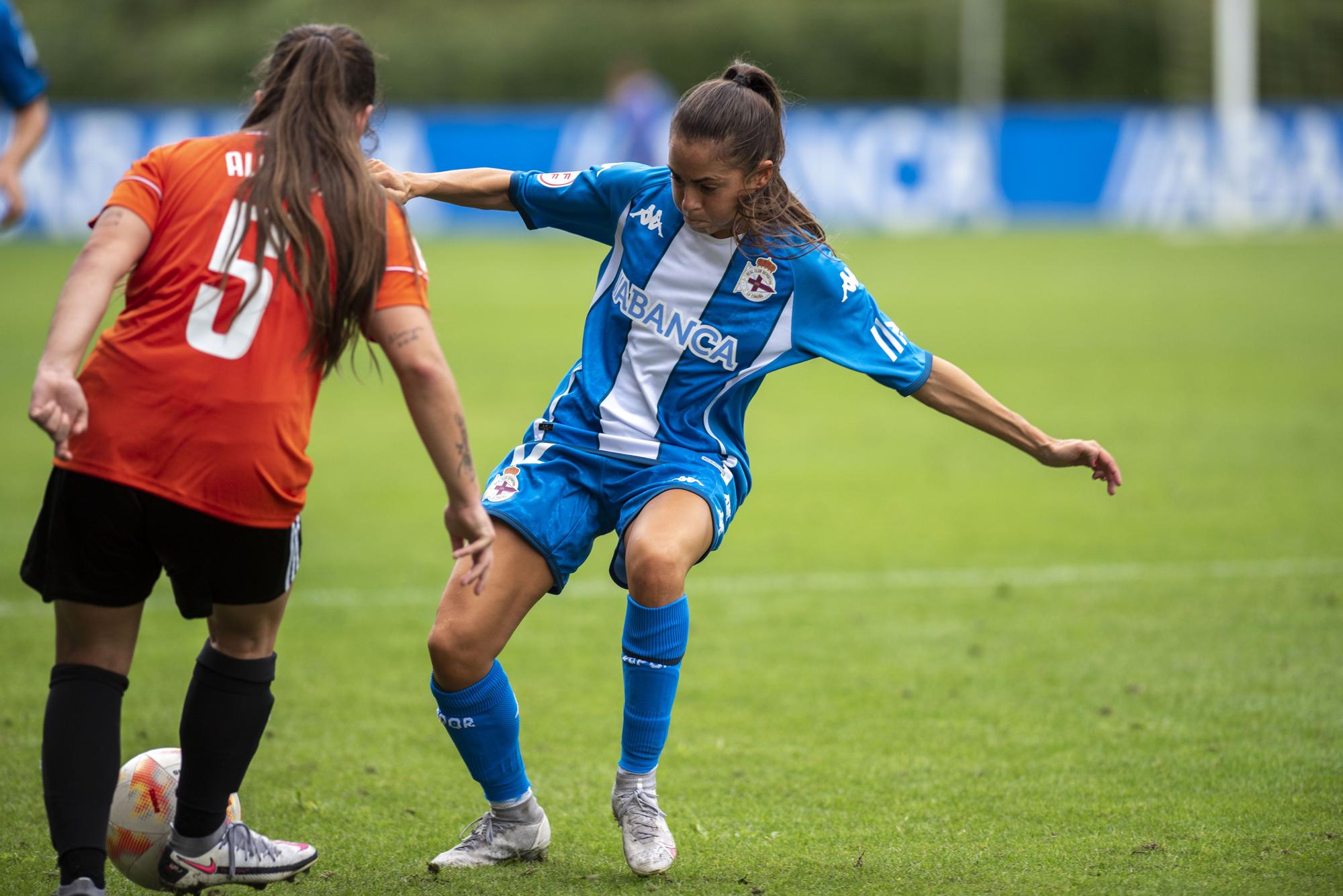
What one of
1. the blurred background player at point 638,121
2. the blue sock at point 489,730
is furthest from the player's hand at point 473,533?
the blurred background player at point 638,121

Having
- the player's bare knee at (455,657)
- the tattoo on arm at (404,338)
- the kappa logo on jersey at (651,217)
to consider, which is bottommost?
the player's bare knee at (455,657)

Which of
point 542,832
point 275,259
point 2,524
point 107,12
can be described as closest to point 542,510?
point 542,832

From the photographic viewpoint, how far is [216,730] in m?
3.34

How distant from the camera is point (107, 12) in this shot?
4000cm

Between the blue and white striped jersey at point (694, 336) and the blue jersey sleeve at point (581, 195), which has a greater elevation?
the blue jersey sleeve at point (581, 195)

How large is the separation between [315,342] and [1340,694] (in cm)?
390

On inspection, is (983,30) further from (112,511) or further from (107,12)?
(112,511)

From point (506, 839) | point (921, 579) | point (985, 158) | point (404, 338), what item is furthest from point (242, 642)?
point (985, 158)

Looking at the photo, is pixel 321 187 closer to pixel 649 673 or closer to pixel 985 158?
pixel 649 673

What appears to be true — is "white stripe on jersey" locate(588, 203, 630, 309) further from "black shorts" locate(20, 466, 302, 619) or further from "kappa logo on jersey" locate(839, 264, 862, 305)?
"black shorts" locate(20, 466, 302, 619)

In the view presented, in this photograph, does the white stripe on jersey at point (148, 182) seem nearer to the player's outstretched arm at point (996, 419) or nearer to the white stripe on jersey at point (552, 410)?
the white stripe on jersey at point (552, 410)

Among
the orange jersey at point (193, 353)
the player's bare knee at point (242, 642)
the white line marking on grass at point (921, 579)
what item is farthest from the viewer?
the white line marking on grass at point (921, 579)

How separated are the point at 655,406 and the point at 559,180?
2.36ft

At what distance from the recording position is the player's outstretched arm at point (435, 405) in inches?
121
